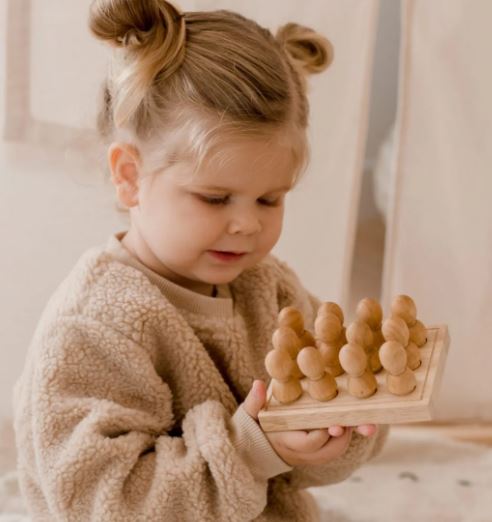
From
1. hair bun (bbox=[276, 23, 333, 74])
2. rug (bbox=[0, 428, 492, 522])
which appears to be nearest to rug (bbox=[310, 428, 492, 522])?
rug (bbox=[0, 428, 492, 522])

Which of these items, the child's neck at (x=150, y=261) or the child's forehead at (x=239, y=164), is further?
the child's neck at (x=150, y=261)

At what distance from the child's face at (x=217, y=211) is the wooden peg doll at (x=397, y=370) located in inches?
7.5

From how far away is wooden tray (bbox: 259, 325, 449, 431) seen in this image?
825mm

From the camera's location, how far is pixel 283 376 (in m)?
0.87

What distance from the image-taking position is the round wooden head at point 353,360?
2.76ft

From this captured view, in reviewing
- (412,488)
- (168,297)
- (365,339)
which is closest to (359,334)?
(365,339)

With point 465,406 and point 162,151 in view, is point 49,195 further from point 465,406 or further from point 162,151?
point 465,406

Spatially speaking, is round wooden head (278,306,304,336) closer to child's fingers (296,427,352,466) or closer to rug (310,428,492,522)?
child's fingers (296,427,352,466)

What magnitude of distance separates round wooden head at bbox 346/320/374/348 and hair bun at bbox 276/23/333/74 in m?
0.30

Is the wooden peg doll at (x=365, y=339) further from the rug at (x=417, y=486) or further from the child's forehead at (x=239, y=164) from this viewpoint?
the rug at (x=417, y=486)

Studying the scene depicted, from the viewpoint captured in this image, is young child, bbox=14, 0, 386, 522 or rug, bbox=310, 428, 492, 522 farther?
rug, bbox=310, 428, 492, 522

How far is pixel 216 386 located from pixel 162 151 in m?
0.26

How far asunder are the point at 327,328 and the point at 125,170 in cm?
26

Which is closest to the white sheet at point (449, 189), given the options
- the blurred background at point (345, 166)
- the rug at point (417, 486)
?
the blurred background at point (345, 166)
